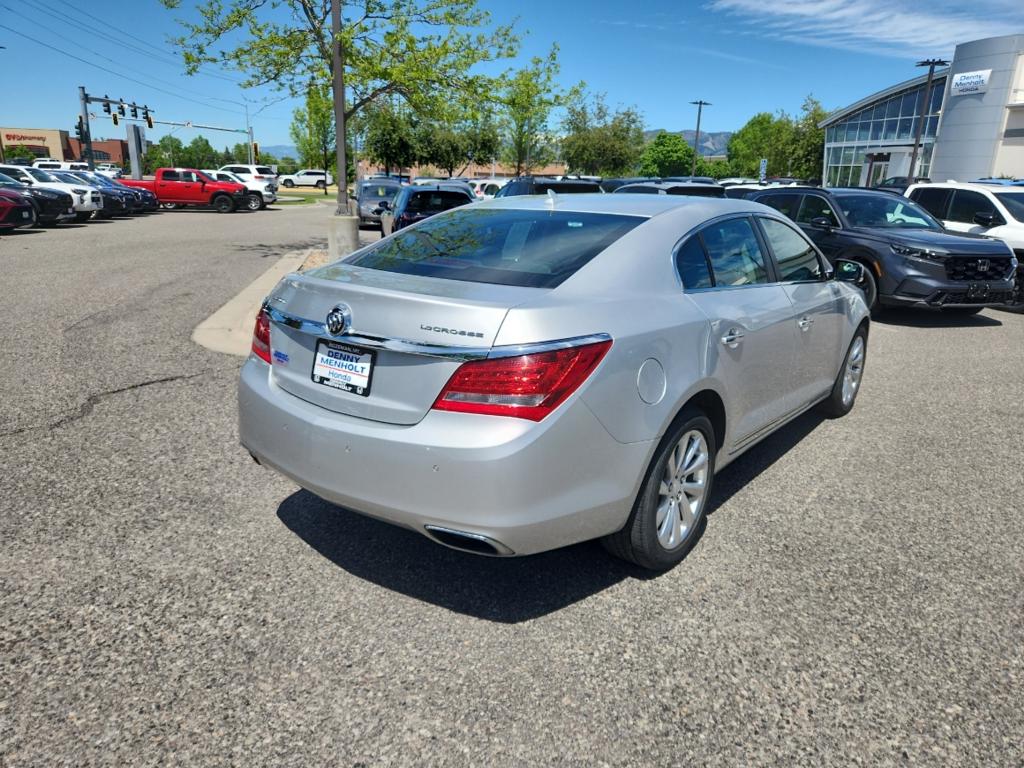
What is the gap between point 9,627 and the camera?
2.72 metres

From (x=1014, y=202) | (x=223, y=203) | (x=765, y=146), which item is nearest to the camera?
(x=1014, y=202)

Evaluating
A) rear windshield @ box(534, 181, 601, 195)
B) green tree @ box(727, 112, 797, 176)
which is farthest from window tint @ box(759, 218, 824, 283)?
green tree @ box(727, 112, 797, 176)

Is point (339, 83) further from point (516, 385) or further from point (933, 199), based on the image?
point (516, 385)

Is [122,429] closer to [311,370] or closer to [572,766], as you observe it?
[311,370]

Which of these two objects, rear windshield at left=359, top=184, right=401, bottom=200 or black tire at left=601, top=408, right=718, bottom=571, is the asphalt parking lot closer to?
black tire at left=601, top=408, right=718, bottom=571

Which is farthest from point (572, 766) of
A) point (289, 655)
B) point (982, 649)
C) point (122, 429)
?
point (122, 429)

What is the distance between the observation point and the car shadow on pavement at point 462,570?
3.03 metres

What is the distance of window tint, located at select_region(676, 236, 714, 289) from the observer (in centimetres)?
329

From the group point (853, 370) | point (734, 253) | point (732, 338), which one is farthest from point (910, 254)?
point (732, 338)

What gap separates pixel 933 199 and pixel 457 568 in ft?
40.5

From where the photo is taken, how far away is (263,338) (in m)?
3.24

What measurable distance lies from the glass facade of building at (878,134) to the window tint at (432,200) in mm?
53401

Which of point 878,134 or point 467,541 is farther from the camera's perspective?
point 878,134

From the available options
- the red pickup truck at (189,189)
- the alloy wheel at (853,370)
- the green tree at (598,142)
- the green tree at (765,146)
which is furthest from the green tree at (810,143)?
the alloy wheel at (853,370)
